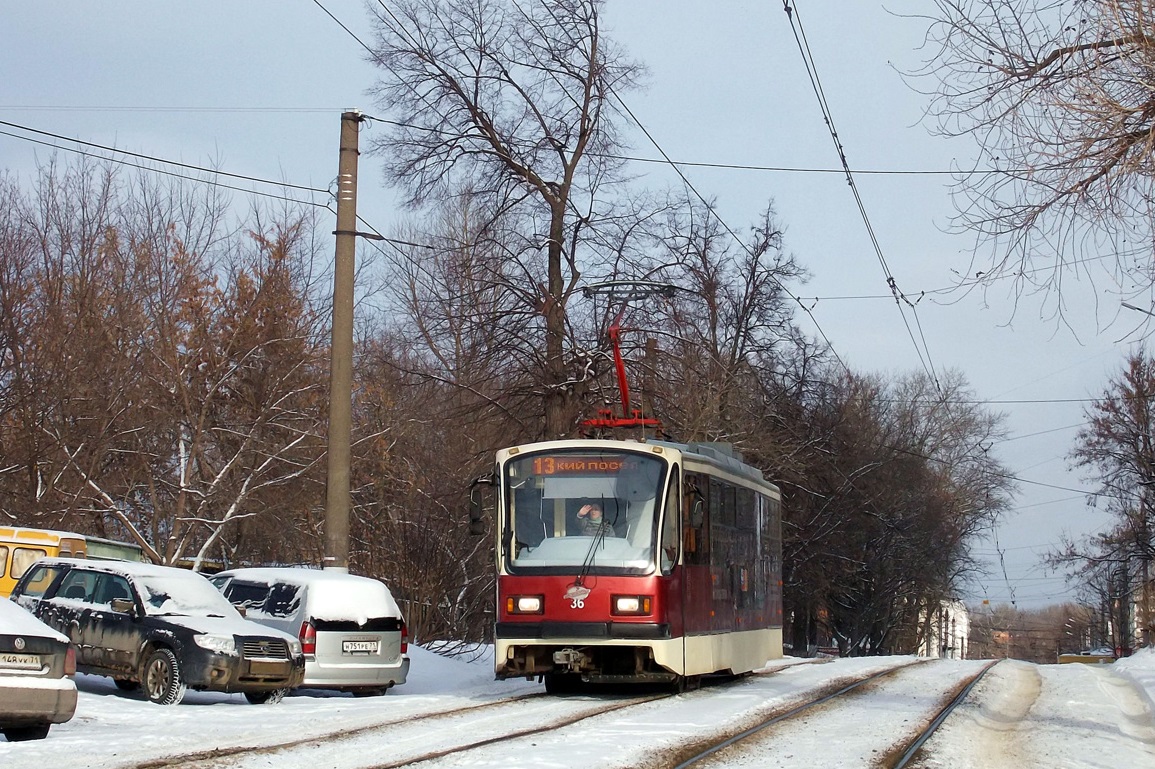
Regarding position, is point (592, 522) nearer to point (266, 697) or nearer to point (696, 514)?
point (696, 514)

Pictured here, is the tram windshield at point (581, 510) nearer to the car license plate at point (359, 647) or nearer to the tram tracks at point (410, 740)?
the tram tracks at point (410, 740)

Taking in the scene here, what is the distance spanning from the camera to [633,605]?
1499 centimetres

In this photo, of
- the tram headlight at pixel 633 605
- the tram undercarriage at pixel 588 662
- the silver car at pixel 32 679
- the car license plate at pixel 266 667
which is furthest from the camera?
the tram undercarriage at pixel 588 662

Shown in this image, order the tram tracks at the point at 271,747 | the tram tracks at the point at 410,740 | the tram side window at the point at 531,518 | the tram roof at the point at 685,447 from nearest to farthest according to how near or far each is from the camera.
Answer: the tram tracks at the point at 271,747 < the tram tracks at the point at 410,740 < the tram side window at the point at 531,518 < the tram roof at the point at 685,447

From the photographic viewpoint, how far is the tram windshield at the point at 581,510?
1536 centimetres

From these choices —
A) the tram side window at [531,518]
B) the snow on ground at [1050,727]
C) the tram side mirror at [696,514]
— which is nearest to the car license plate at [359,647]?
the tram side window at [531,518]

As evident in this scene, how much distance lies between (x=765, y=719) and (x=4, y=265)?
63.2ft

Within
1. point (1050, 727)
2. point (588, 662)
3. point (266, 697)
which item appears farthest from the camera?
point (588, 662)

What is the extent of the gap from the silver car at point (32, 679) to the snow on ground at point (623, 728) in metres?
0.24

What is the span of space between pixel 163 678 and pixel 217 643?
2.23 feet

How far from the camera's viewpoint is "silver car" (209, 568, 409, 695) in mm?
16516

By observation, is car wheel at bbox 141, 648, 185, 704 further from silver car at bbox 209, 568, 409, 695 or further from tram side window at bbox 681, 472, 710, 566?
tram side window at bbox 681, 472, 710, 566

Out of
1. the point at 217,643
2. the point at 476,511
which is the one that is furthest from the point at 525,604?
the point at 217,643

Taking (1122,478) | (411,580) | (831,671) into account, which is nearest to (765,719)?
(831,671)
